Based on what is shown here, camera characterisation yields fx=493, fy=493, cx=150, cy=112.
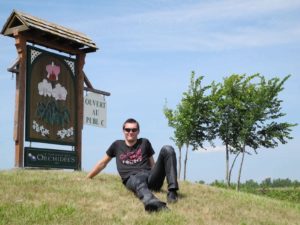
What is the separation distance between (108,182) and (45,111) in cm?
488

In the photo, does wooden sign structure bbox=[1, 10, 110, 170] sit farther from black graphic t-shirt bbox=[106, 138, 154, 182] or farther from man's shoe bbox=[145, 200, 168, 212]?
man's shoe bbox=[145, 200, 168, 212]

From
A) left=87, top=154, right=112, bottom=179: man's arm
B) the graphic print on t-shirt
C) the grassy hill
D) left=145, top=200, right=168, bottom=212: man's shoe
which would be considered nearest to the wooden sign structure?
the grassy hill

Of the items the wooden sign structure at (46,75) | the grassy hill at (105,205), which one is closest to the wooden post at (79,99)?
the wooden sign structure at (46,75)

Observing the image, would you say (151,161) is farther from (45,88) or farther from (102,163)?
(45,88)

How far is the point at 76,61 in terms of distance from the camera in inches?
628

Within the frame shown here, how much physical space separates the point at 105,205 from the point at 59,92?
7.04 m

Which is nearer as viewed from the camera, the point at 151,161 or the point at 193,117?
the point at 151,161

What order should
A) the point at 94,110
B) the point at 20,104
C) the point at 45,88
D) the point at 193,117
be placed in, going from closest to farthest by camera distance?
the point at 20,104, the point at 45,88, the point at 94,110, the point at 193,117

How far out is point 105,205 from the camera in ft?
28.5

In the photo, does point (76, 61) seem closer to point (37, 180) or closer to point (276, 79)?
point (37, 180)

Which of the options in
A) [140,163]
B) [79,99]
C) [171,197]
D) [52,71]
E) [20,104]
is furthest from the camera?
[79,99]

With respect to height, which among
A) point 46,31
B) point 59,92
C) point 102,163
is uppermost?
point 46,31

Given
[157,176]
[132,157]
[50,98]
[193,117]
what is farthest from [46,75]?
[193,117]

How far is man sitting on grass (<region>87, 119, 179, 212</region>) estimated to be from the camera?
8828 millimetres
